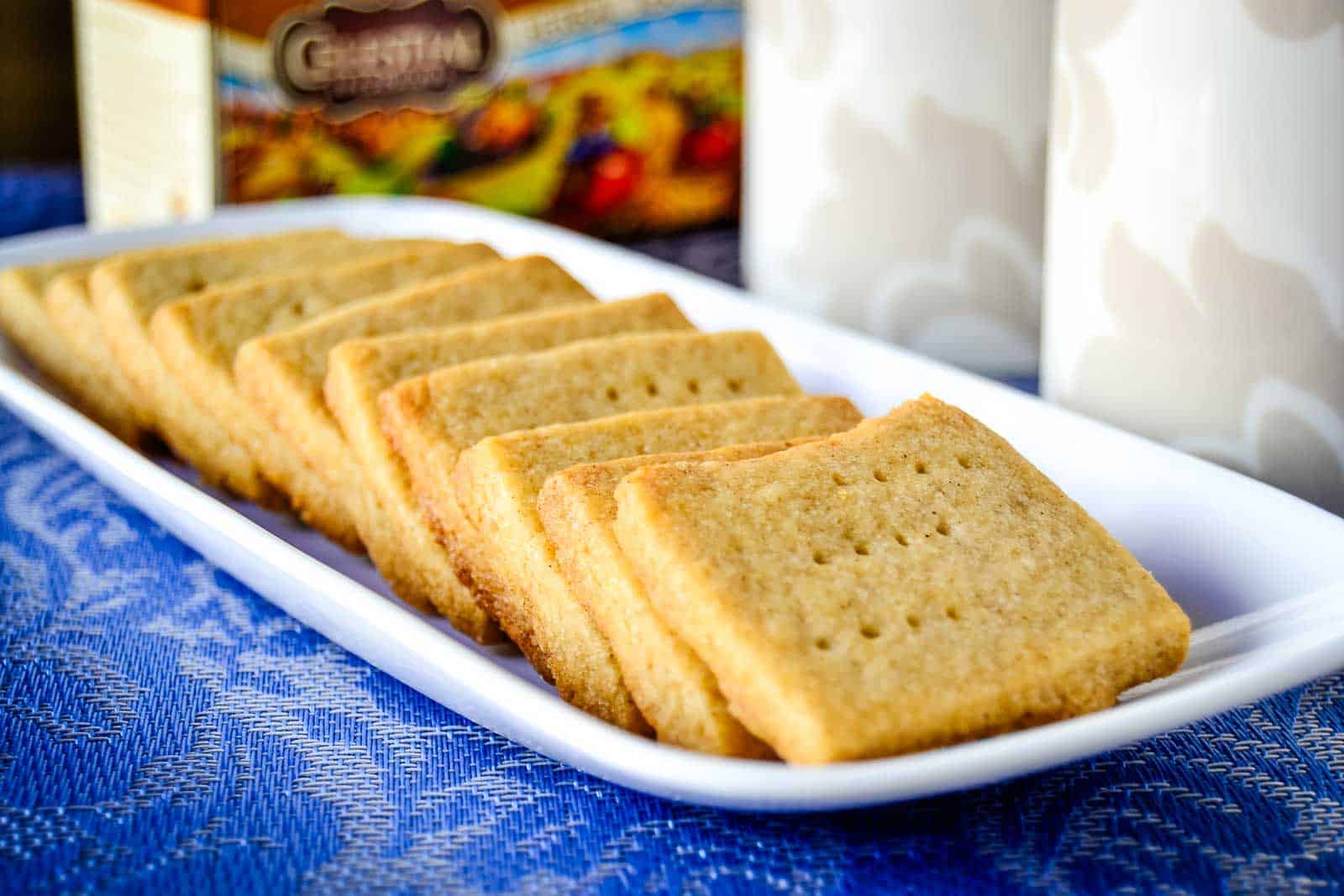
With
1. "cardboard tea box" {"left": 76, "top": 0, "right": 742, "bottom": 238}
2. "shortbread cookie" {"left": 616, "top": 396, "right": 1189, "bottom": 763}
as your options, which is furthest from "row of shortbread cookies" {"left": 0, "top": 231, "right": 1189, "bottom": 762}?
"cardboard tea box" {"left": 76, "top": 0, "right": 742, "bottom": 238}

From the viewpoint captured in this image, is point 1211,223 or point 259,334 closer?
point 1211,223

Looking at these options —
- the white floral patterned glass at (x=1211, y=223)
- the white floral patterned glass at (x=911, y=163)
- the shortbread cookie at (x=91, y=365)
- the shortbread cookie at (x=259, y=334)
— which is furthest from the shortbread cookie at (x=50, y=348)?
the white floral patterned glass at (x=1211, y=223)

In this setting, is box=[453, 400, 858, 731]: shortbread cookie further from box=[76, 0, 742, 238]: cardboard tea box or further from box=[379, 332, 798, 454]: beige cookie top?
box=[76, 0, 742, 238]: cardboard tea box

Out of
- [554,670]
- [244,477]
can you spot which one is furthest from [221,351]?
[554,670]

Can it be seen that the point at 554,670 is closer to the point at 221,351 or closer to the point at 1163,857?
the point at 1163,857

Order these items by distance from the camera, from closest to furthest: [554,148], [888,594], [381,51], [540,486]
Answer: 1. [888,594]
2. [540,486]
3. [381,51]
4. [554,148]

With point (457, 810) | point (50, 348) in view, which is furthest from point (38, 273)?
point (457, 810)

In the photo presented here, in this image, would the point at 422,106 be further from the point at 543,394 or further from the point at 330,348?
the point at 543,394
